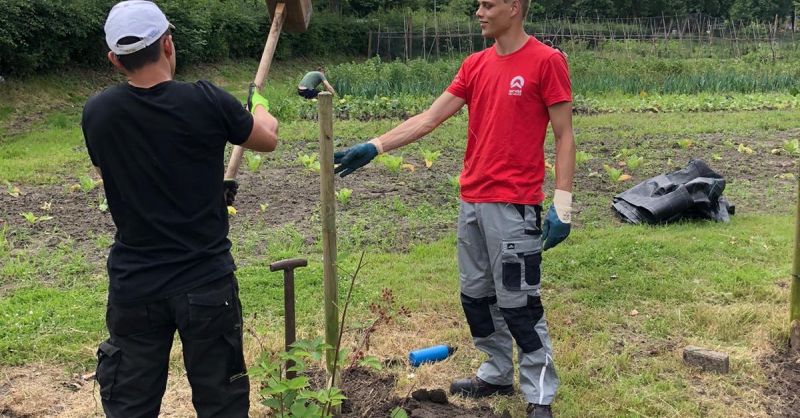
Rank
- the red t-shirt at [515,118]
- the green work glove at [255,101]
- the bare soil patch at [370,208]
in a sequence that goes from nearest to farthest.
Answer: the green work glove at [255,101] → the red t-shirt at [515,118] → the bare soil patch at [370,208]

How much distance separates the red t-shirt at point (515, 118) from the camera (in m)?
2.91

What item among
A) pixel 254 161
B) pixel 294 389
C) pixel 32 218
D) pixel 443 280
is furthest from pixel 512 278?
pixel 254 161

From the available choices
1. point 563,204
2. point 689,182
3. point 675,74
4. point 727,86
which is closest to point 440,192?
point 689,182

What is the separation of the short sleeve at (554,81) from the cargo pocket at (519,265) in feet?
1.99

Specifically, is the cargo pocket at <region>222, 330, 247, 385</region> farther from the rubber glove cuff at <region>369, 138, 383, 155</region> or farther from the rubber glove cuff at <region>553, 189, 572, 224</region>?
the rubber glove cuff at <region>553, 189, 572, 224</region>

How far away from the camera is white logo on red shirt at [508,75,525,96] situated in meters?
2.92

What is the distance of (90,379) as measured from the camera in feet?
11.8

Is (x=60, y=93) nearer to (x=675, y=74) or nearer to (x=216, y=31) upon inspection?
(x=216, y=31)

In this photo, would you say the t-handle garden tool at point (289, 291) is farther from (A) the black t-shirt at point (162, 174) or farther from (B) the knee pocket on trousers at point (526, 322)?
(B) the knee pocket on trousers at point (526, 322)

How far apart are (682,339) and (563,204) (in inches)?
57.5

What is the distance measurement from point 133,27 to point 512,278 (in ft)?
5.79

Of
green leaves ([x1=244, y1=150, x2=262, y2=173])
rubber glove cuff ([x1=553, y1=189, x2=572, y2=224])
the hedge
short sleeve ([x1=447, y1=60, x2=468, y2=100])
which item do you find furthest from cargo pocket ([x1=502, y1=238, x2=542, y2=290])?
the hedge

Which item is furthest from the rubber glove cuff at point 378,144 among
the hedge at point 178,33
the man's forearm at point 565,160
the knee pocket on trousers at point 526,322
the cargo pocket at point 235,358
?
the hedge at point 178,33

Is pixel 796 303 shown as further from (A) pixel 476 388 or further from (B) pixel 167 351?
(B) pixel 167 351
